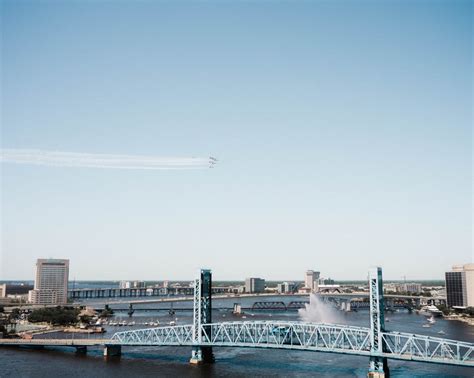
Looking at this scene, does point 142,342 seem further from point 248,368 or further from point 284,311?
point 284,311

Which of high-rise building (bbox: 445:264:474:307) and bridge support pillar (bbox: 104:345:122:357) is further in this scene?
high-rise building (bbox: 445:264:474:307)

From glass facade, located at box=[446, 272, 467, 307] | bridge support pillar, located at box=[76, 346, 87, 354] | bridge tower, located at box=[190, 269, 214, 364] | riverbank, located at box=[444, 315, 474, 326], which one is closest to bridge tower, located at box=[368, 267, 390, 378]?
bridge tower, located at box=[190, 269, 214, 364]

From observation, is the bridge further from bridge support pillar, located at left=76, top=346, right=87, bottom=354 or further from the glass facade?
the glass facade

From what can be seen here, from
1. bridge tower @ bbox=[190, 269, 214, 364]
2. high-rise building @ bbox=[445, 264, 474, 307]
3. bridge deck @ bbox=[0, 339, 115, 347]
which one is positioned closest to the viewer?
bridge tower @ bbox=[190, 269, 214, 364]

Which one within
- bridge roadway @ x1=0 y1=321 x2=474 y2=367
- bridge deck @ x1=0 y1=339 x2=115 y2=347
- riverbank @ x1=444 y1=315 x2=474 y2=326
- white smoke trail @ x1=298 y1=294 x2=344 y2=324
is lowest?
Result: riverbank @ x1=444 y1=315 x2=474 y2=326

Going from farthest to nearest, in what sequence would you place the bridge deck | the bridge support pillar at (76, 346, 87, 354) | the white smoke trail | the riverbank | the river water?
the white smoke trail, the riverbank, the bridge support pillar at (76, 346, 87, 354), the bridge deck, the river water

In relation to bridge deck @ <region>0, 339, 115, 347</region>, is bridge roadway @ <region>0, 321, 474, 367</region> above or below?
above

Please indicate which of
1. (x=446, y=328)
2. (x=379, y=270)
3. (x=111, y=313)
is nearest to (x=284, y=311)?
(x=111, y=313)
